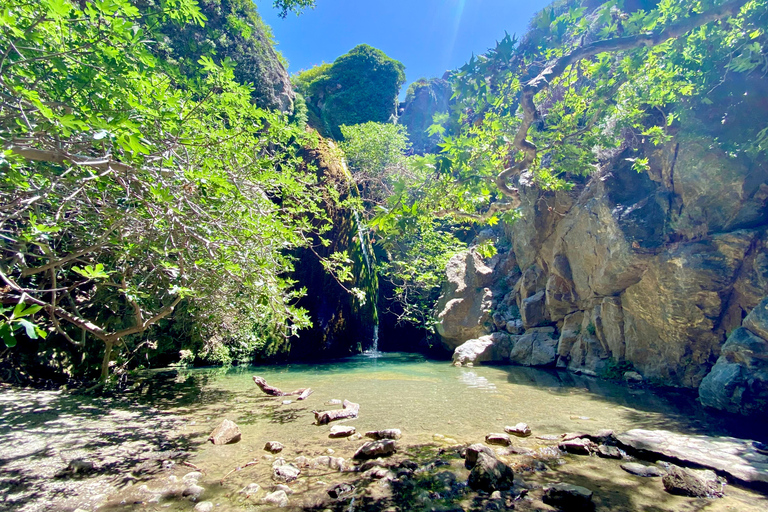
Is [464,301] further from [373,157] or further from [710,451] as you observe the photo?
[710,451]

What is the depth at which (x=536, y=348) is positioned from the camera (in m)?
13.8

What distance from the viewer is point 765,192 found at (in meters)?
8.08

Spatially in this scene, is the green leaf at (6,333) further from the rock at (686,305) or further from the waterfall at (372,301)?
the waterfall at (372,301)

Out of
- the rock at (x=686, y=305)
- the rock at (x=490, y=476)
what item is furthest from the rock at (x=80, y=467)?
the rock at (x=686, y=305)

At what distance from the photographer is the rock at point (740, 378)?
6.37 metres

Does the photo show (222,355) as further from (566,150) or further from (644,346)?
(644,346)

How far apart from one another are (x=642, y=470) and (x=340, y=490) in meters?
3.28

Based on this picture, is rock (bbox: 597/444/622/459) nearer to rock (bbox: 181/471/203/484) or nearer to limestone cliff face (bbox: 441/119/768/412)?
limestone cliff face (bbox: 441/119/768/412)

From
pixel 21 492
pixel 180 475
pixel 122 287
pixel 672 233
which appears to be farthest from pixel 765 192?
pixel 21 492

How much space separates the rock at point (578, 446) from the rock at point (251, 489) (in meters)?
3.71

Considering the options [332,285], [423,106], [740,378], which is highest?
[423,106]

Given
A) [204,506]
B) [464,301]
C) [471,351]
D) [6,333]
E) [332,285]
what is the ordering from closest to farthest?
[6,333]
[204,506]
[471,351]
[332,285]
[464,301]

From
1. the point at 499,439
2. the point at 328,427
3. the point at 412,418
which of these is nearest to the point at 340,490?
the point at 328,427

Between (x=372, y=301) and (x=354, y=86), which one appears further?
(x=354, y=86)
